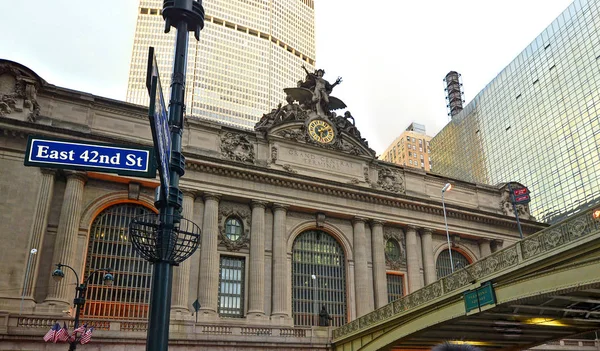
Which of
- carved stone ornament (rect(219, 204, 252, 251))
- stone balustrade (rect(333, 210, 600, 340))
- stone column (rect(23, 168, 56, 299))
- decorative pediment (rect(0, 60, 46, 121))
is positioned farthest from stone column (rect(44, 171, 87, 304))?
stone balustrade (rect(333, 210, 600, 340))

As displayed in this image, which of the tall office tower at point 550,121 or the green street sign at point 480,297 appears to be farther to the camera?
the tall office tower at point 550,121

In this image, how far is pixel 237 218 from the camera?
36250 millimetres

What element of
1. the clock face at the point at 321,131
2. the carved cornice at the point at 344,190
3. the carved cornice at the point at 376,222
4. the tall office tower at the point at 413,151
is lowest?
the carved cornice at the point at 376,222

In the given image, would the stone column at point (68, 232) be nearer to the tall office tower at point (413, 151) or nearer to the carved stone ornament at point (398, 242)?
the carved stone ornament at point (398, 242)

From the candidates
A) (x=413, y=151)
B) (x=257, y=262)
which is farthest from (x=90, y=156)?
(x=413, y=151)

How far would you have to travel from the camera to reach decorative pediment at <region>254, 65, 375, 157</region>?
131 feet

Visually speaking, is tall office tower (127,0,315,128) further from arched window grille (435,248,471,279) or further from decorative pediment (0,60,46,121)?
decorative pediment (0,60,46,121)

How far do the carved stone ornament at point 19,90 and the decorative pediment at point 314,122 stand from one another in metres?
15.0

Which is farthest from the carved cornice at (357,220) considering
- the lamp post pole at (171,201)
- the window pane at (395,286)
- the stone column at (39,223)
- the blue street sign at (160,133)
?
the blue street sign at (160,133)

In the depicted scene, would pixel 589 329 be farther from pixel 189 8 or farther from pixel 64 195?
pixel 64 195

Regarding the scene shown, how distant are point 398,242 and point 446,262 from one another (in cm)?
551

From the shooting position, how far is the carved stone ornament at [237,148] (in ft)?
122

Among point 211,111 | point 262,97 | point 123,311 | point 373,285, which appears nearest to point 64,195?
point 123,311

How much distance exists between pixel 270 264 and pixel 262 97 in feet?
308
